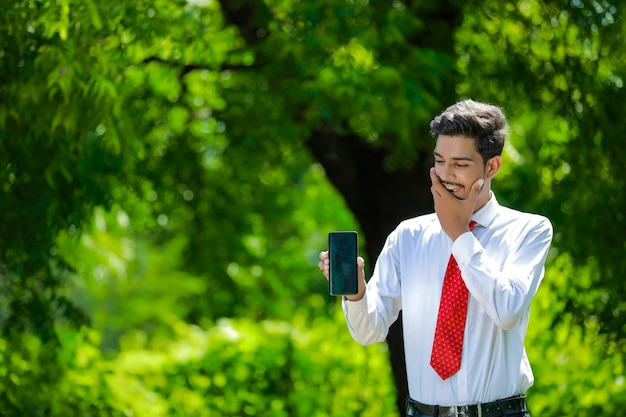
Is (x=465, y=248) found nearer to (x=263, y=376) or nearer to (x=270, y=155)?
(x=270, y=155)

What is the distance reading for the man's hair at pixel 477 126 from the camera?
2.97 metres

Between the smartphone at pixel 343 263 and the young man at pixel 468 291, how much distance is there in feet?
0.09

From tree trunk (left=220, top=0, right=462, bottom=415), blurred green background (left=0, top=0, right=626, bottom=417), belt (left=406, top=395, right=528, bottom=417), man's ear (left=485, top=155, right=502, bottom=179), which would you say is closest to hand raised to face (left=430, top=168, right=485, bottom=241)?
man's ear (left=485, top=155, right=502, bottom=179)

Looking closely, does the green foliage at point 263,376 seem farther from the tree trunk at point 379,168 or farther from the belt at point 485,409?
the belt at point 485,409

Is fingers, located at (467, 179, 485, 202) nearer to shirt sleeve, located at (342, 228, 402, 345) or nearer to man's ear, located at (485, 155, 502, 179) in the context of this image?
man's ear, located at (485, 155, 502, 179)

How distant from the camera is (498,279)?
9.29ft

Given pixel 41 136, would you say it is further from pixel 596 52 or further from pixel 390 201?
pixel 596 52

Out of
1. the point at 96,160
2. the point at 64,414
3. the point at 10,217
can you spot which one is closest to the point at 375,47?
the point at 96,160

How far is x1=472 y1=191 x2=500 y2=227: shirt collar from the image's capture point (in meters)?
3.07

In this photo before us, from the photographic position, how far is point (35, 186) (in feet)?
18.1

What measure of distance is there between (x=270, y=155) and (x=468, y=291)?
4.40m

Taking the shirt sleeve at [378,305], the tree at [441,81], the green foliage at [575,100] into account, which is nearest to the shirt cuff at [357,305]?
the shirt sleeve at [378,305]

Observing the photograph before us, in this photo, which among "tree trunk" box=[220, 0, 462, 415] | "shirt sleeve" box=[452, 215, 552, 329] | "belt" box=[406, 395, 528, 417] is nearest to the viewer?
"shirt sleeve" box=[452, 215, 552, 329]

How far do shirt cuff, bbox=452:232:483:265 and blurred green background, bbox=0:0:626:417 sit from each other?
2.29m
